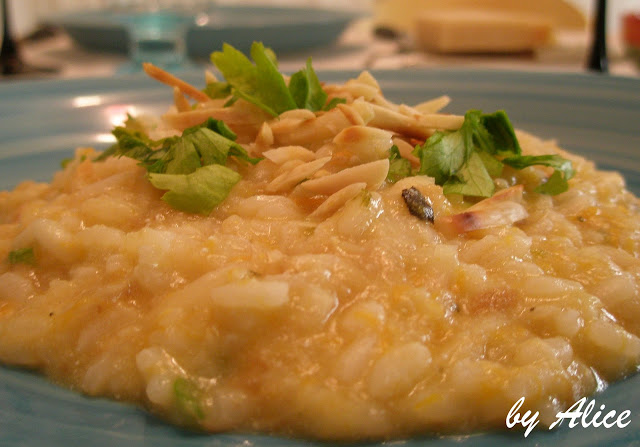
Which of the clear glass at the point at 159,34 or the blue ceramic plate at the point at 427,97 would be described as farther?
the clear glass at the point at 159,34

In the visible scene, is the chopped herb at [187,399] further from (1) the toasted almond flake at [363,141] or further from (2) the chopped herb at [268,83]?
(2) the chopped herb at [268,83]

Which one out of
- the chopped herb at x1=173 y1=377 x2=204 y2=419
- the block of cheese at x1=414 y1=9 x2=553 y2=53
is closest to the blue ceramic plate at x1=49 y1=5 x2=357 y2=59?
the block of cheese at x1=414 y1=9 x2=553 y2=53

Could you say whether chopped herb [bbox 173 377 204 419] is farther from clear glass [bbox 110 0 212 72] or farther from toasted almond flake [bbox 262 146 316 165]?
clear glass [bbox 110 0 212 72]

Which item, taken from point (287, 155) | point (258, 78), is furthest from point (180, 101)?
point (287, 155)

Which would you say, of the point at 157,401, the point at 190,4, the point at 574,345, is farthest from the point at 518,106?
the point at 190,4

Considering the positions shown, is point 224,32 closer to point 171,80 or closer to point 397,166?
point 171,80

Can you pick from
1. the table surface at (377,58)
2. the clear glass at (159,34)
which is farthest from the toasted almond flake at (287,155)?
the table surface at (377,58)
